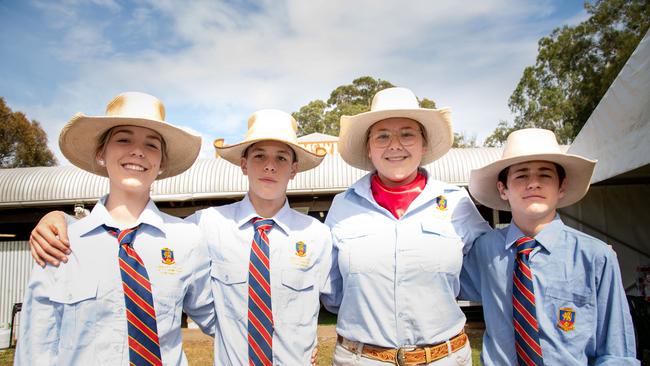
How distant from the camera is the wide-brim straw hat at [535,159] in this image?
7.68 ft

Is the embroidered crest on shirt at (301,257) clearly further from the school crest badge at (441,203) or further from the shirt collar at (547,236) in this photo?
the shirt collar at (547,236)

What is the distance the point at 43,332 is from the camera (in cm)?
187

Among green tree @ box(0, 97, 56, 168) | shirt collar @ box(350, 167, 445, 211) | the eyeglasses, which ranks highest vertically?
green tree @ box(0, 97, 56, 168)

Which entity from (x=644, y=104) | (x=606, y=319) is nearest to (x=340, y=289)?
(x=606, y=319)


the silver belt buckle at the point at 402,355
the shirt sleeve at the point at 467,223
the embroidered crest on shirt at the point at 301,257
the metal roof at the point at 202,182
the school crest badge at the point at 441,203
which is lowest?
the silver belt buckle at the point at 402,355

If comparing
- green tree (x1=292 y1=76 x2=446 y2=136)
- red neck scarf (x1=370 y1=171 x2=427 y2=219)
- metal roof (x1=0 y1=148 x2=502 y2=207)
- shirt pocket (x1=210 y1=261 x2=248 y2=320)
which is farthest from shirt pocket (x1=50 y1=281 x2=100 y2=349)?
green tree (x1=292 y1=76 x2=446 y2=136)

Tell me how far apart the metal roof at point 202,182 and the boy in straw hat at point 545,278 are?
230 inches

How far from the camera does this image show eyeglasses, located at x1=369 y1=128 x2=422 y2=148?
2.63 m

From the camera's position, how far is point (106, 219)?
6.89 ft

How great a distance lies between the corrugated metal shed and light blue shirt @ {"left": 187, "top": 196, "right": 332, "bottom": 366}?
7563 millimetres

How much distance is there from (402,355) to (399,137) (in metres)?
1.25

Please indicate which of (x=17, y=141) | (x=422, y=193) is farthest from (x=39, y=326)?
(x=17, y=141)

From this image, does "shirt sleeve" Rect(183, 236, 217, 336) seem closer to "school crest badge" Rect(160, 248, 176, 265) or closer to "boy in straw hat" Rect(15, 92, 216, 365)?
"boy in straw hat" Rect(15, 92, 216, 365)

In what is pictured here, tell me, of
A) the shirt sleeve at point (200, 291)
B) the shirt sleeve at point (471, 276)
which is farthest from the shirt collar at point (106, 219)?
the shirt sleeve at point (471, 276)
